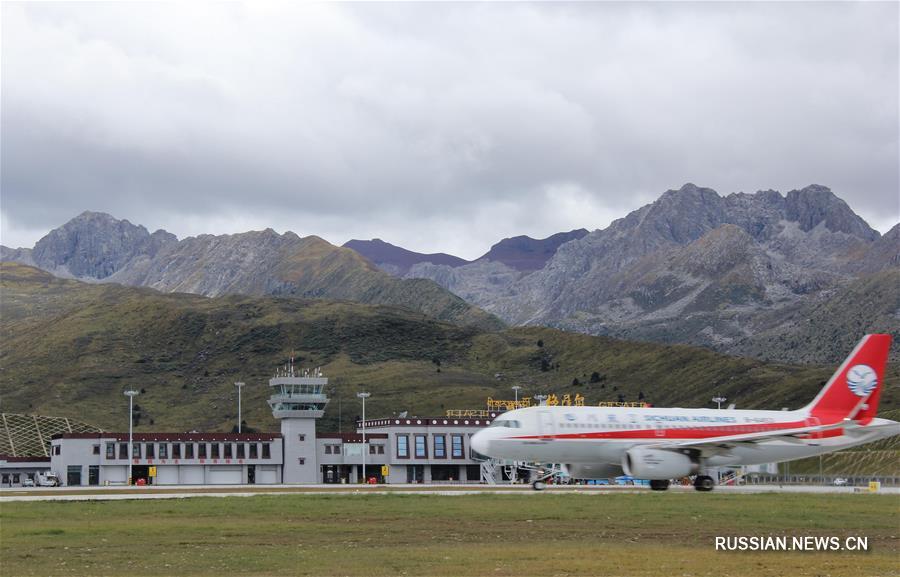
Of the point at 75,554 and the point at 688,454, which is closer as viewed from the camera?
the point at 75,554

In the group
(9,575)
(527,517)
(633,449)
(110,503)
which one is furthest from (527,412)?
(9,575)

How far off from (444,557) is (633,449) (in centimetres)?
3231

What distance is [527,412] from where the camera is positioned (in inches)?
2721

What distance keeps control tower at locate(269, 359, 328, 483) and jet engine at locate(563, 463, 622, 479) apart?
294 feet

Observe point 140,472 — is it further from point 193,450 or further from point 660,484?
point 660,484

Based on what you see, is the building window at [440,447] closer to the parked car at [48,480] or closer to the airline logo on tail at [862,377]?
the parked car at [48,480]

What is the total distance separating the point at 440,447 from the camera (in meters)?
160

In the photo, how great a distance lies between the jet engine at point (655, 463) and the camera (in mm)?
67625

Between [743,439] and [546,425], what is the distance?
38.9ft

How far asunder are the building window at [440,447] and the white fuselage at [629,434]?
88.9 metres

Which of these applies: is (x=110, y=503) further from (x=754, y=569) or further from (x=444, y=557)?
(x=754, y=569)

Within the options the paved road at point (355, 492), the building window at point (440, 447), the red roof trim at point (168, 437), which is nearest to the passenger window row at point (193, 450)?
the red roof trim at point (168, 437)

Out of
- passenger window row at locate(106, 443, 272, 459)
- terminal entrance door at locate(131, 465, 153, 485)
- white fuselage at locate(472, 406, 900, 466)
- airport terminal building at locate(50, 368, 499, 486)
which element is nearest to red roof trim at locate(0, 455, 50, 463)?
airport terminal building at locate(50, 368, 499, 486)

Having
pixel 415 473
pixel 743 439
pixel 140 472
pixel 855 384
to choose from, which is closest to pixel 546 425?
pixel 743 439
